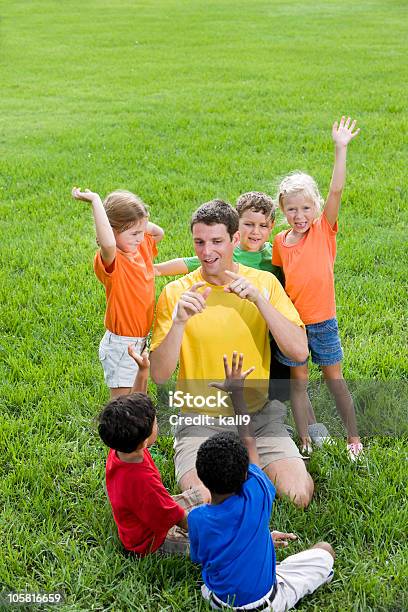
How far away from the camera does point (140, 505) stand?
128 inches

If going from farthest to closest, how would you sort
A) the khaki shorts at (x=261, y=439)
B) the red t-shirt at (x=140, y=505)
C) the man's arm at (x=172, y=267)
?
1. the man's arm at (x=172, y=267)
2. the khaki shorts at (x=261, y=439)
3. the red t-shirt at (x=140, y=505)

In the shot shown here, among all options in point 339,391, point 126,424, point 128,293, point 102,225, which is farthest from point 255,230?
point 126,424

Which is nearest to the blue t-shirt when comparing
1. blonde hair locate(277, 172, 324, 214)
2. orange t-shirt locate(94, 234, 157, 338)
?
orange t-shirt locate(94, 234, 157, 338)

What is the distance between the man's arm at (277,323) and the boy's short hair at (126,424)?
76cm

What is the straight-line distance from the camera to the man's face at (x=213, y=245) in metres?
3.77

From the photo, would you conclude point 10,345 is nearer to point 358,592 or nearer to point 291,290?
point 291,290

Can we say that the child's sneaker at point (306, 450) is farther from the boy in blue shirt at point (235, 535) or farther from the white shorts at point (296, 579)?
the boy in blue shirt at point (235, 535)

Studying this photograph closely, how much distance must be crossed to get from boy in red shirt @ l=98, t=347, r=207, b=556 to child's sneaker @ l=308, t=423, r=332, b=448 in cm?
109

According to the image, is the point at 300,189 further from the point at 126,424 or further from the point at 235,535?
the point at 235,535

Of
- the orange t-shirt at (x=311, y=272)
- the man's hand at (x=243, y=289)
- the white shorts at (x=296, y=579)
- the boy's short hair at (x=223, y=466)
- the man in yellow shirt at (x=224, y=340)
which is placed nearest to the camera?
the boy's short hair at (x=223, y=466)

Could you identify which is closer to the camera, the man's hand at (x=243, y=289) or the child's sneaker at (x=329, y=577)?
the child's sneaker at (x=329, y=577)

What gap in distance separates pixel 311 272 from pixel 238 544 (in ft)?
5.98

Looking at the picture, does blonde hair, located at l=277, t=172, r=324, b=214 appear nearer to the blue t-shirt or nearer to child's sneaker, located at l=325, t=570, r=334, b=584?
the blue t-shirt

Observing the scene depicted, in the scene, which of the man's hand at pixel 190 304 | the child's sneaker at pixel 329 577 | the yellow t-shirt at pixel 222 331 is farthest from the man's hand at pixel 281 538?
the man's hand at pixel 190 304
